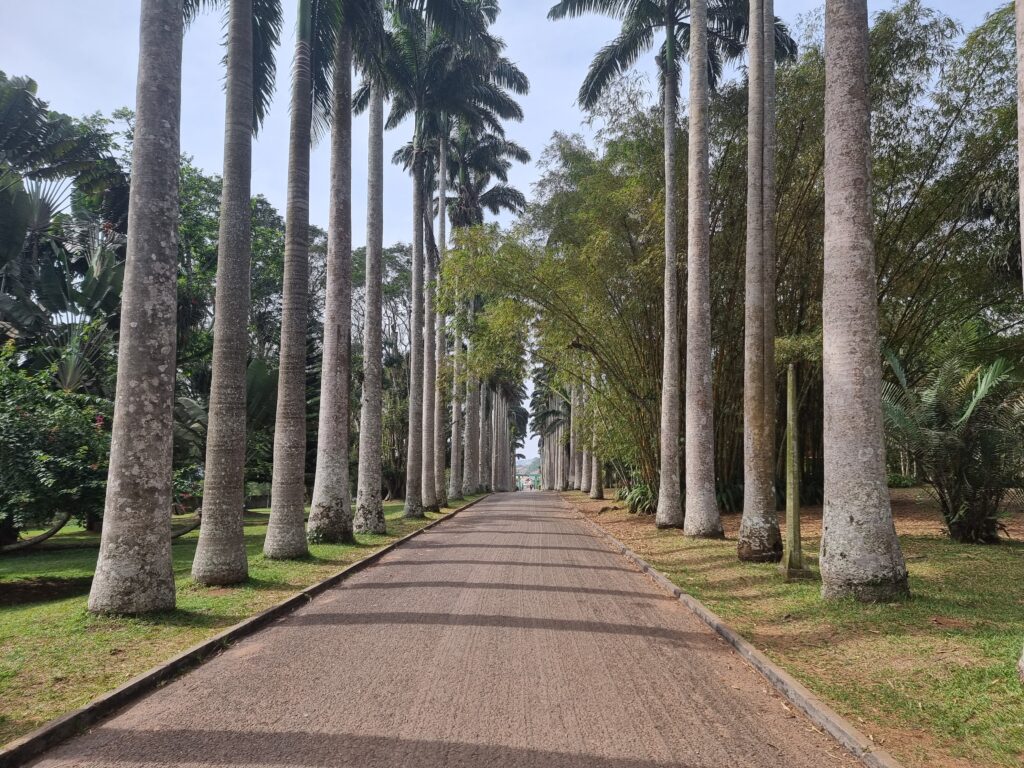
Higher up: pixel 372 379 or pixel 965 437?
pixel 372 379

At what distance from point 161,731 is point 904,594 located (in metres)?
7.14

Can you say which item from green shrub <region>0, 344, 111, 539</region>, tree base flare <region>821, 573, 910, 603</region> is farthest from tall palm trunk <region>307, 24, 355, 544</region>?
tree base flare <region>821, 573, 910, 603</region>

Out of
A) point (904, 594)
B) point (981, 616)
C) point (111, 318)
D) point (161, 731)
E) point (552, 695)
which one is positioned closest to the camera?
point (161, 731)

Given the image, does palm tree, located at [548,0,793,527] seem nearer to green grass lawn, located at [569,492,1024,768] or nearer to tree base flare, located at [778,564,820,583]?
green grass lawn, located at [569,492,1024,768]

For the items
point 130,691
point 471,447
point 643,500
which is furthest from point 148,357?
point 471,447

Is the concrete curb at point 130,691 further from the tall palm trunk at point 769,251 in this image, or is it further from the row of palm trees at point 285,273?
the tall palm trunk at point 769,251

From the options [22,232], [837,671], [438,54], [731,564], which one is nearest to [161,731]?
[837,671]

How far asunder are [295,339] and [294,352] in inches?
9.1


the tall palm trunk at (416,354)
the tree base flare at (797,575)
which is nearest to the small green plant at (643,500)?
the tall palm trunk at (416,354)

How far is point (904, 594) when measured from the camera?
743cm

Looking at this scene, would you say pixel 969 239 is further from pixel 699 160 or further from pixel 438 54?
pixel 438 54

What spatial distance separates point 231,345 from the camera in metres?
9.68

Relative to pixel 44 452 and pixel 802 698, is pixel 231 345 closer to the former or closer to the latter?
pixel 44 452

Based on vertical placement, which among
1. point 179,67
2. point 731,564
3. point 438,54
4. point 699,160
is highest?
point 438,54
